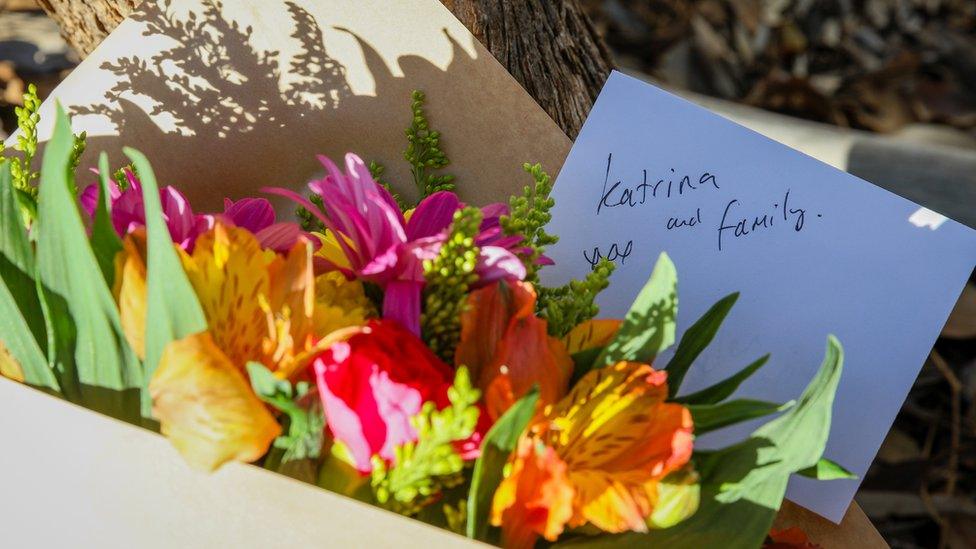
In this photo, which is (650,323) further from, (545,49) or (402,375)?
(545,49)

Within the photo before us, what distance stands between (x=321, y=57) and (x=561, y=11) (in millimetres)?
200

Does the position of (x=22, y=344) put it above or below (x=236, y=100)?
below

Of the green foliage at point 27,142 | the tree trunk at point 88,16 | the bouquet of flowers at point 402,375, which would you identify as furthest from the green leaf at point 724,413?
the tree trunk at point 88,16

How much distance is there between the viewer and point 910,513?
1118mm

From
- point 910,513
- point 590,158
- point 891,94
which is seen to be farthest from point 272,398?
point 891,94

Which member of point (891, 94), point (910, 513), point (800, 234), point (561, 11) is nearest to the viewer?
point (800, 234)

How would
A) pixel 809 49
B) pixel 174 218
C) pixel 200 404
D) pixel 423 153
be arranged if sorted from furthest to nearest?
pixel 809 49
pixel 423 153
pixel 174 218
pixel 200 404

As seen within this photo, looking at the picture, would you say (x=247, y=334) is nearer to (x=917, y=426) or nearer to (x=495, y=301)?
(x=495, y=301)

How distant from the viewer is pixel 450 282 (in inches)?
15.4

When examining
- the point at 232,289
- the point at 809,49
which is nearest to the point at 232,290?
the point at 232,289

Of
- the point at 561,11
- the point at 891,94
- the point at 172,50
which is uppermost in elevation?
the point at 891,94

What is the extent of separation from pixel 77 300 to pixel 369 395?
0.41ft

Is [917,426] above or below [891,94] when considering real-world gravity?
below

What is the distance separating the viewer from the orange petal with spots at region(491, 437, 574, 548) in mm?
330
